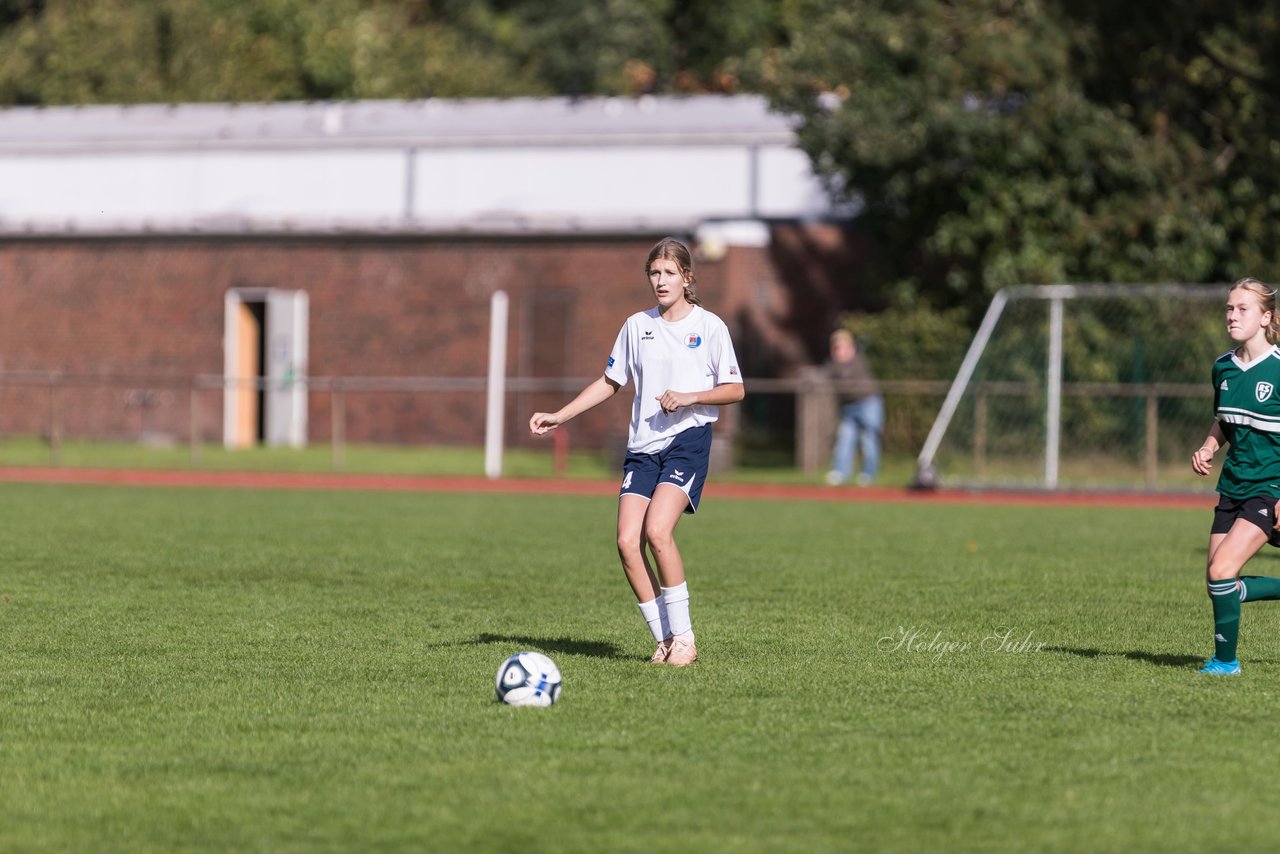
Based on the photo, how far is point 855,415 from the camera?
24562 millimetres

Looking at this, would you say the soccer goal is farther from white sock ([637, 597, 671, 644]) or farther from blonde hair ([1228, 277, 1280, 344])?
white sock ([637, 597, 671, 644])

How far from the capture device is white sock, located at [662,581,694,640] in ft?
28.4

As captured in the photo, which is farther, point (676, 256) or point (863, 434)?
point (863, 434)

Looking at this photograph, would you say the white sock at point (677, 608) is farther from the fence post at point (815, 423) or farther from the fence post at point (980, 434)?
the fence post at point (815, 423)

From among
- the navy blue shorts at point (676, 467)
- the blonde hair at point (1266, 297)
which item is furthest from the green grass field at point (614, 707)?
the blonde hair at point (1266, 297)

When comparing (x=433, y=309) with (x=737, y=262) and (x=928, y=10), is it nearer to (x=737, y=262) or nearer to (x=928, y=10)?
(x=737, y=262)

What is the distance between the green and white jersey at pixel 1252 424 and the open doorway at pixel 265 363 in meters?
25.5

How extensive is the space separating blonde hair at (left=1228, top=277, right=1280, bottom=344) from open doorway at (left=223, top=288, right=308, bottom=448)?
25.6m

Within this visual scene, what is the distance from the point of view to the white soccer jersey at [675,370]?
8688 mm

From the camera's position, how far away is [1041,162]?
26641 mm

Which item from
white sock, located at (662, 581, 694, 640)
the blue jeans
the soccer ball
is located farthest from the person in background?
the soccer ball

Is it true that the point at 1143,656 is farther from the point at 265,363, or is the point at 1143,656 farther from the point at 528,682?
the point at 265,363

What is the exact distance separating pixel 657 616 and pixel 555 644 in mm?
860

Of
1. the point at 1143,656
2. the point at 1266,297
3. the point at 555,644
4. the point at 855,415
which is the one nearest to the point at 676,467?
the point at 555,644
